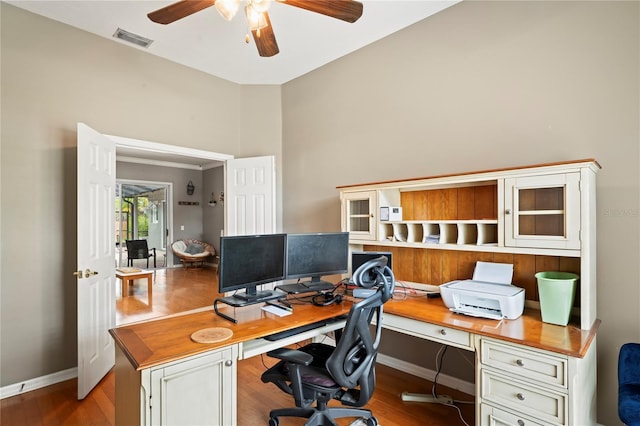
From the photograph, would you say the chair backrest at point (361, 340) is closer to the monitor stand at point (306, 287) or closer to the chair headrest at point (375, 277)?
the chair headrest at point (375, 277)

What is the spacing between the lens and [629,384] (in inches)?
69.2

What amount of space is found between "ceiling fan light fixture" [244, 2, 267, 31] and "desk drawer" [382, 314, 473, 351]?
208 centimetres

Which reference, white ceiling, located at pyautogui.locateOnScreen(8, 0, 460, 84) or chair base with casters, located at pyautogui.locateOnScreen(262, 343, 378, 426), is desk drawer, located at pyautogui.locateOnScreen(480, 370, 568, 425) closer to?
chair base with casters, located at pyautogui.locateOnScreen(262, 343, 378, 426)

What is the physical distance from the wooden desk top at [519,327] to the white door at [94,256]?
2.42m

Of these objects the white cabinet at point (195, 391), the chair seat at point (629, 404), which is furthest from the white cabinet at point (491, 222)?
the white cabinet at point (195, 391)

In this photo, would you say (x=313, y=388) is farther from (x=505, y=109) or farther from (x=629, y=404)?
(x=505, y=109)

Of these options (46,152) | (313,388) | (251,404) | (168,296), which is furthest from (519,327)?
(168,296)

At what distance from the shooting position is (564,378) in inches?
62.2

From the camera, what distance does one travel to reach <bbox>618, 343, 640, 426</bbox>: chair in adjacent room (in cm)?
159

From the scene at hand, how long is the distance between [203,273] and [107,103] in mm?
5121

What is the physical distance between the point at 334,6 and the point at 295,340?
80.3 inches

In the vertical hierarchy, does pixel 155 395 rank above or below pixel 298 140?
below

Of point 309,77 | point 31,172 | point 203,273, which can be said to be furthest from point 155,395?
point 203,273

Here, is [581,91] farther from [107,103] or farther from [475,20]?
[107,103]
